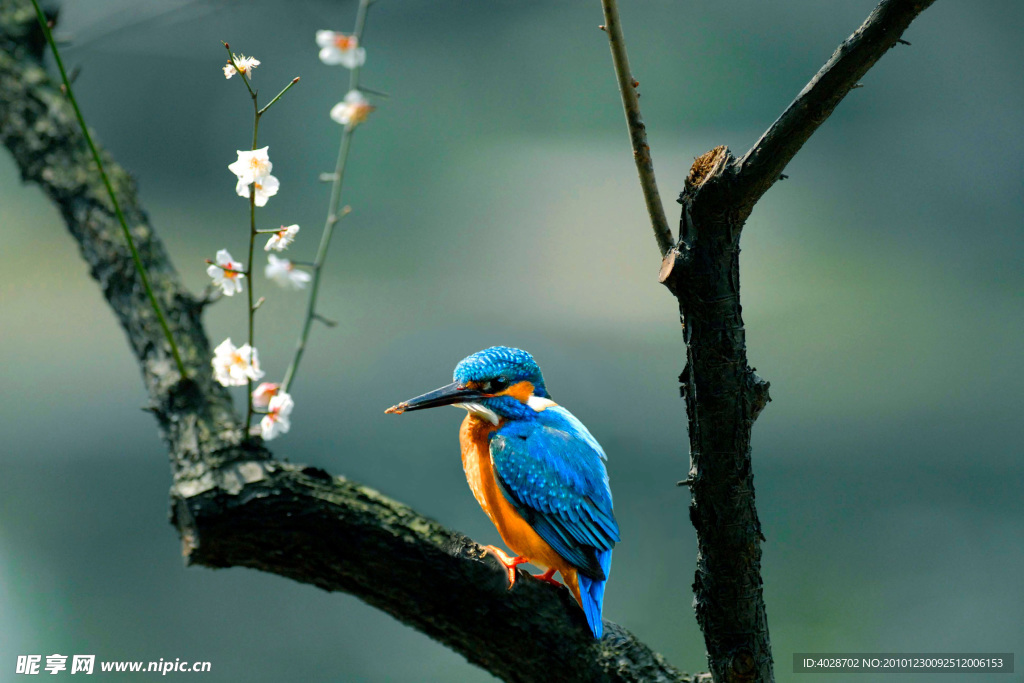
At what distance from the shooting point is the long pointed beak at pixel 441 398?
0.84m

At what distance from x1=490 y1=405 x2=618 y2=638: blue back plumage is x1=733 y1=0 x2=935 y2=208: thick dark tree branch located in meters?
0.38

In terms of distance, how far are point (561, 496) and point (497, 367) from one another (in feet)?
0.57

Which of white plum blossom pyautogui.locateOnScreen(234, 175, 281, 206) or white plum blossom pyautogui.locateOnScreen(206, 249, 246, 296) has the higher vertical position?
white plum blossom pyautogui.locateOnScreen(234, 175, 281, 206)

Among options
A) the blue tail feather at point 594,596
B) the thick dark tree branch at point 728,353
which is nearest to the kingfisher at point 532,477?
the blue tail feather at point 594,596

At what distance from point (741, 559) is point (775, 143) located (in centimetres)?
48

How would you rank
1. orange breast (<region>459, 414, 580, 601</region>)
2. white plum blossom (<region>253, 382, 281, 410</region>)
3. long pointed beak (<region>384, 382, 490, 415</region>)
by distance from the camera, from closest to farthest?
1. long pointed beak (<region>384, 382, 490, 415</region>)
2. orange breast (<region>459, 414, 580, 601</region>)
3. white plum blossom (<region>253, 382, 281, 410</region>)

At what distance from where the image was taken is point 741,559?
2.97 ft

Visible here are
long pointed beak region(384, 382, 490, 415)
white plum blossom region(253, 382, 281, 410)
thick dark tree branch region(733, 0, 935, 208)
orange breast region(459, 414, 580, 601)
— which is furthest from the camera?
white plum blossom region(253, 382, 281, 410)

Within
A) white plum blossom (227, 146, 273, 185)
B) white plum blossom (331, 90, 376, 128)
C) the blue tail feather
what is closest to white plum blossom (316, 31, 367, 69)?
white plum blossom (331, 90, 376, 128)

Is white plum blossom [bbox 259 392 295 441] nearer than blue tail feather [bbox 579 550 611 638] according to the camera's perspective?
No

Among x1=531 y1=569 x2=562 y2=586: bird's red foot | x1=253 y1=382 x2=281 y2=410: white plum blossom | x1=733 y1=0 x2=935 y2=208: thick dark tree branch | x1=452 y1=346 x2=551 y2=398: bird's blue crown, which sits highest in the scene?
x1=733 y1=0 x2=935 y2=208: thick dark tree branch

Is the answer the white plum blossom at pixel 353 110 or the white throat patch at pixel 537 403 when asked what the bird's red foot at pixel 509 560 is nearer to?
the white throat patch at pixel 537 403

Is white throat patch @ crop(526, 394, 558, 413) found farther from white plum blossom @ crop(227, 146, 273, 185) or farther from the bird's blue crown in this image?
white plum blossom @ crop(227, 146, 273, 185)

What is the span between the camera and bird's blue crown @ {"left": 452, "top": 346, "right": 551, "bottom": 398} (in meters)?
0.91
